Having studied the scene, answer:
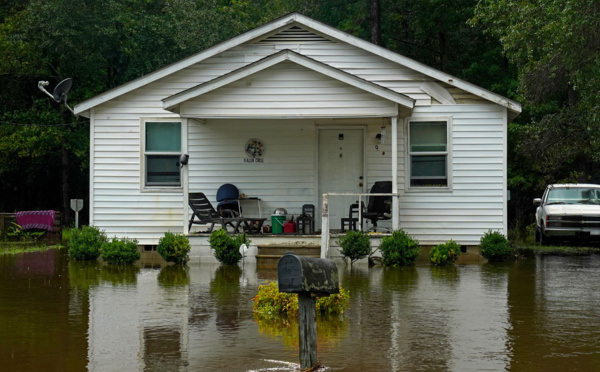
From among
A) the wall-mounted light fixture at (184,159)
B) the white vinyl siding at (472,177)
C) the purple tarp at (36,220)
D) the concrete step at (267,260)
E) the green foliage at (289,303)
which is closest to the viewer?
the green foliage at (289,303)

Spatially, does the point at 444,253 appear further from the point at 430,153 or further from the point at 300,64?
the point at 300,64

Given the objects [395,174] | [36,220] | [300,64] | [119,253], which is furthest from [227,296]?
[36,220]

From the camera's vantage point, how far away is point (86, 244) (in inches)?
707

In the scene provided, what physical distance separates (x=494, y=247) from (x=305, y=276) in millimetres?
11360

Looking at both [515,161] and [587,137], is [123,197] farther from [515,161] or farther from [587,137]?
[515,161]

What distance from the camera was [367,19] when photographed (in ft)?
113

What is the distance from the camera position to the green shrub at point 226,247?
1686 centimetres

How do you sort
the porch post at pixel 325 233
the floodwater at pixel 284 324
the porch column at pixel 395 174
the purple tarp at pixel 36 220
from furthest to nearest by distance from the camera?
the purple tarp at pixel 36 220, the porch column at pixel 395 174, the porch post at pixel 325 233, the floodwater at pixel 284 324

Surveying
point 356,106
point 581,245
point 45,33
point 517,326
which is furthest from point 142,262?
point 45,33

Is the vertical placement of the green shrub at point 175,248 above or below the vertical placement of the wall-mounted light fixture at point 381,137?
below

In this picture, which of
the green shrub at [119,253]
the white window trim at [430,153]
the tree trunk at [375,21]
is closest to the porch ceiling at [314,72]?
the white window trim at [430,153]

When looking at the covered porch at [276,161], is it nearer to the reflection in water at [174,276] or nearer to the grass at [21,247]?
the reflection in water at [174,276]

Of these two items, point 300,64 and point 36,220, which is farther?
point 36,220

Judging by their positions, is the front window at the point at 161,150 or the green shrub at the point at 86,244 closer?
the green shrub at the point at 86,244
